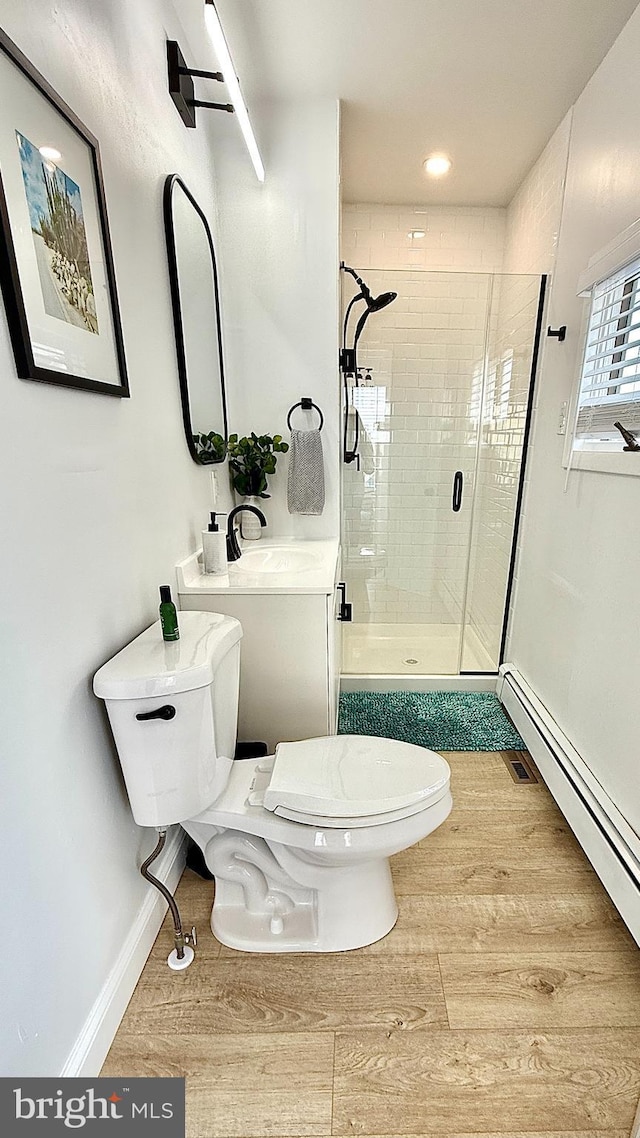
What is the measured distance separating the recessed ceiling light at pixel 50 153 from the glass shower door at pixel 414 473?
1902 mm

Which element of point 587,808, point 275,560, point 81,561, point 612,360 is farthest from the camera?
point 275,560

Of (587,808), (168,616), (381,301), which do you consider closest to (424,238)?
(381,301)

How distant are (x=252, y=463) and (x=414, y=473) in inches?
44.0

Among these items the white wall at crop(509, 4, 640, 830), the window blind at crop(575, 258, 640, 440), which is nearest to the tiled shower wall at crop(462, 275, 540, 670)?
the white wall at crop(509, 4, 640, 830)

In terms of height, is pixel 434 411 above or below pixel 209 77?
below

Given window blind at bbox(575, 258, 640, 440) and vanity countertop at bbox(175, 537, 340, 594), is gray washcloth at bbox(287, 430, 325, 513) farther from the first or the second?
window blind at bbox(575, 258, 640, 440)

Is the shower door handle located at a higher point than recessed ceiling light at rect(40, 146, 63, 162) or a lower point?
lower

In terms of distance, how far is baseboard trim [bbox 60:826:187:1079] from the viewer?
3.23 ft

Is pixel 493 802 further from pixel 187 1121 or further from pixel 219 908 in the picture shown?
pixel 187 1121

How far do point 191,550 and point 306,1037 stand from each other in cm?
133

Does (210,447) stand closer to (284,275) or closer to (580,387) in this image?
(284,275)

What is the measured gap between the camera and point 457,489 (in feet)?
9.37

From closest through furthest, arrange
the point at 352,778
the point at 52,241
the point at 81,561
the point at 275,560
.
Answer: the point at 52,241 < the point at 81,561 < the point at 352,778 < the point at 275,560

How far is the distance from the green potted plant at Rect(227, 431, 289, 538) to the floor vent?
1.43m
